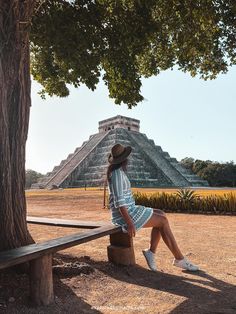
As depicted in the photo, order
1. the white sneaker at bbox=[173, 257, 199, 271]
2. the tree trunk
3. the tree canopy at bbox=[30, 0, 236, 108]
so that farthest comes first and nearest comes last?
1. the tree canopy at bbox=[30, 0, 236, 108]
2. the white sneaker at bbox=[173, 257, 199, 271]
3. the tree trunk

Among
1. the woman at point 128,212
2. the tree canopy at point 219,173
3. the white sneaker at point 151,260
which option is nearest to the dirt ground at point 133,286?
the white sneaker at point 151,260

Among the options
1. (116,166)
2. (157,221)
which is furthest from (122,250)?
(116,166)

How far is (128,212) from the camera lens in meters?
4.58

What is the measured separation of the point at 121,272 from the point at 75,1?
5235mm

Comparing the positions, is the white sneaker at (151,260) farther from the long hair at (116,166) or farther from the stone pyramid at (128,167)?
the stone pyramid at (128,167)

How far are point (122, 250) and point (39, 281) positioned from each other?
1.70 m

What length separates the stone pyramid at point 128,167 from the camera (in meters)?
47.2

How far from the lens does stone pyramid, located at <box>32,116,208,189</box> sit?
155 feet

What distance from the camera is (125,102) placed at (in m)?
7.94

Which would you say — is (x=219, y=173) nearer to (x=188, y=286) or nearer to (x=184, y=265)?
(x=184, y=265)

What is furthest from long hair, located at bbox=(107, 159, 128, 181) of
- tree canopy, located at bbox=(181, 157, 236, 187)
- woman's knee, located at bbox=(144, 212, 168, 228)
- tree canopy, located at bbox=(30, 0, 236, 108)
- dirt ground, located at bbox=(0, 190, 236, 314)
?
tree canopy, located at bbox=(181, 157, 236, 187)

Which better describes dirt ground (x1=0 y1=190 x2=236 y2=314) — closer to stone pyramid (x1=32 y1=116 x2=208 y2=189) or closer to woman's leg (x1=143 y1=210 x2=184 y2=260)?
woman's leg (x1=143 y1=210 x2=184 y2=260)

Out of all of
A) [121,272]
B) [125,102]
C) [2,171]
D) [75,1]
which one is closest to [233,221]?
[125,102]

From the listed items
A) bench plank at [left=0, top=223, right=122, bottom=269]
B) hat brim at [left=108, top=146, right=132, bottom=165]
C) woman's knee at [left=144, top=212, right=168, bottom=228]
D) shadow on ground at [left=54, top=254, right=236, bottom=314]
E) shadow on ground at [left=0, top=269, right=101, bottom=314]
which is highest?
hat brim at [left=108, top=146, right=132, bottom=165]
